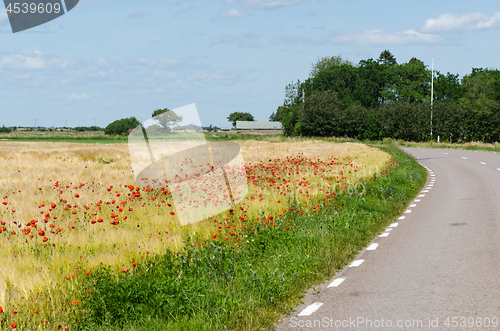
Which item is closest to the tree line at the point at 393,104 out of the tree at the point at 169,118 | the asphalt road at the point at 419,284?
the asphalt road at the point at 419,284

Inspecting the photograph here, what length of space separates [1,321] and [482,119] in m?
73.6

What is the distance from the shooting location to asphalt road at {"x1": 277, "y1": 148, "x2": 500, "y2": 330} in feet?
17.9

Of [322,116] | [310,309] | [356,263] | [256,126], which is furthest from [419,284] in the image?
[256,126]

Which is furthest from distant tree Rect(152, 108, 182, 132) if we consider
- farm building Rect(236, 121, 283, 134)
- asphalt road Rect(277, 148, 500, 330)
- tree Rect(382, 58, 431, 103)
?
farm building Rect(236, 121, 283, 134)

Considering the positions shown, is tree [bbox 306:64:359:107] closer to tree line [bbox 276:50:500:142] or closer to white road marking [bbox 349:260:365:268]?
tree line [bbox 276:50:500:142]

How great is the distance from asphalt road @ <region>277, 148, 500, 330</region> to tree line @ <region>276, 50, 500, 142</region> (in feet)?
210

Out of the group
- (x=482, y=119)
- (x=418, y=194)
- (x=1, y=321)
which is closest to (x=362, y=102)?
(x=482, y=119)

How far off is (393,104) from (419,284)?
78.1 m

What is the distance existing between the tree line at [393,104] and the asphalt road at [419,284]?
210 ft

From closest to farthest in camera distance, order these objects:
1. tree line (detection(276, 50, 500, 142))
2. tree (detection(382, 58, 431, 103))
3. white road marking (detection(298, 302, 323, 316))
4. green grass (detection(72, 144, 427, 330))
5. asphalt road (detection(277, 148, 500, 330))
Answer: green grass (detection(72, 144, 427, 330))
asphalt road (detection(277, 148, 500, 330))
white road marking (detection(298, 302, 323, 316))
tree line (detection(276, 50, 500, 142))
tree (detection(382, 58, 431, 103))

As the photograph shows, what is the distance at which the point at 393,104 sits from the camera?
3179 inches

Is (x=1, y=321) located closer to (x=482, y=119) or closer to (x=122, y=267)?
(x=122, y=267)

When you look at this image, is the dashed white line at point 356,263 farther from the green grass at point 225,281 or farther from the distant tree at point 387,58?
the distant tree at point 387,58

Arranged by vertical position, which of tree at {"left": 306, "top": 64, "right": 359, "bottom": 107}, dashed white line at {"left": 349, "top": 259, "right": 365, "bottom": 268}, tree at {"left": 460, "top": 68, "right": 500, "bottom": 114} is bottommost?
dashed white line at {"left": 349, "top": 259, "right": 365, "bottom": 268}
